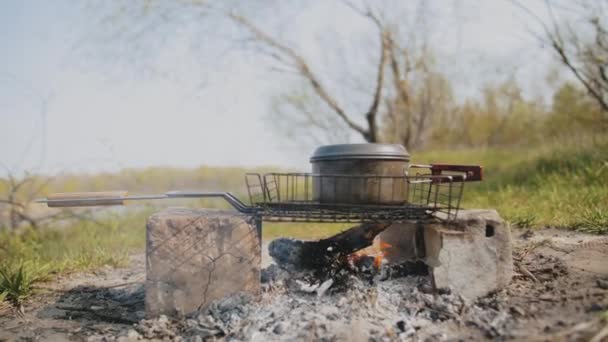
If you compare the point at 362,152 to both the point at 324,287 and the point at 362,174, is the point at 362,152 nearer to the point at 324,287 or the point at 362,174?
the point at 362,174

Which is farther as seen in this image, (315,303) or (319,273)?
(319,273)

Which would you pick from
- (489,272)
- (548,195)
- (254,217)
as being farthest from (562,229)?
(254,217)

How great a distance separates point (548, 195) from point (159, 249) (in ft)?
14.6

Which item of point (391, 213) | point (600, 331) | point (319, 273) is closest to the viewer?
point (600, 331)

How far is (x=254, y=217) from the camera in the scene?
2490 millimetres

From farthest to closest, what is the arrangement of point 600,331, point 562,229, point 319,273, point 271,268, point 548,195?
point 548,195 < point 562,229 < point 271,268 < point 319,273 < point 600,331

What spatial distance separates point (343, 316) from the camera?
2.29 metres

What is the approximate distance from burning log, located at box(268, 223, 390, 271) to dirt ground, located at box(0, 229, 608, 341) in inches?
13.5

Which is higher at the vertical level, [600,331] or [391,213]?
[391,213]

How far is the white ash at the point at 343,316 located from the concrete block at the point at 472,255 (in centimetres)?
9

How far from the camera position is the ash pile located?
217cm

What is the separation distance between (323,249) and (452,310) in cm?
94

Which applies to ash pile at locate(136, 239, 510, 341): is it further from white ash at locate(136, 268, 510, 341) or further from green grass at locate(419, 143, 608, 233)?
green grass at locate(419, 143, 608, 233)

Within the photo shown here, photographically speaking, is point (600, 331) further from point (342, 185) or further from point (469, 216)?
point (342, 185)
